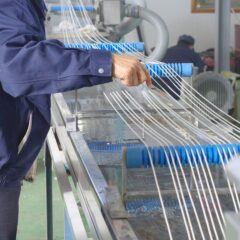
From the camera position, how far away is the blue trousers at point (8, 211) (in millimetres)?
1157

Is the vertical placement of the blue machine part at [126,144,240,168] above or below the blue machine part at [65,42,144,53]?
below

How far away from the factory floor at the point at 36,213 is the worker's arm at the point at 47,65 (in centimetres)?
147

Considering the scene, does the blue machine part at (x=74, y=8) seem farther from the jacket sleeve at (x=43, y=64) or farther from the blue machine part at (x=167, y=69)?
the jacket sleeve at (x=43, y=64)

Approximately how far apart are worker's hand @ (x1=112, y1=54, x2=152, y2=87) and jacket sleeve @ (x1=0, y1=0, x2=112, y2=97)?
13 mm

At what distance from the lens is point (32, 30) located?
858mm

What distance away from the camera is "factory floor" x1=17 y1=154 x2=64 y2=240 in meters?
2.32

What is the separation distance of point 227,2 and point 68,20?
6.09 feet

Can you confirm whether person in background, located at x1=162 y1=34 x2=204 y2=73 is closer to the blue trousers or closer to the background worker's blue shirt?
the background worker's blue shirt

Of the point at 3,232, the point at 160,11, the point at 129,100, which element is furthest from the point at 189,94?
the point at 160,11

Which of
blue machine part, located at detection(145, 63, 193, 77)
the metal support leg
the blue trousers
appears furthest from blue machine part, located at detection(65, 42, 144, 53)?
the blue trousers

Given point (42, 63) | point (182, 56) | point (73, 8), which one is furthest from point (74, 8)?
point (42, 63)

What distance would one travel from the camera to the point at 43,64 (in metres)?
0.78

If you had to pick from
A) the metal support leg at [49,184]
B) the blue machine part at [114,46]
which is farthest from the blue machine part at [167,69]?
the metal support leg at [49,184]

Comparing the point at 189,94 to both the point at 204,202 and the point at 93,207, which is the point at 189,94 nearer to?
the point at 204,202
